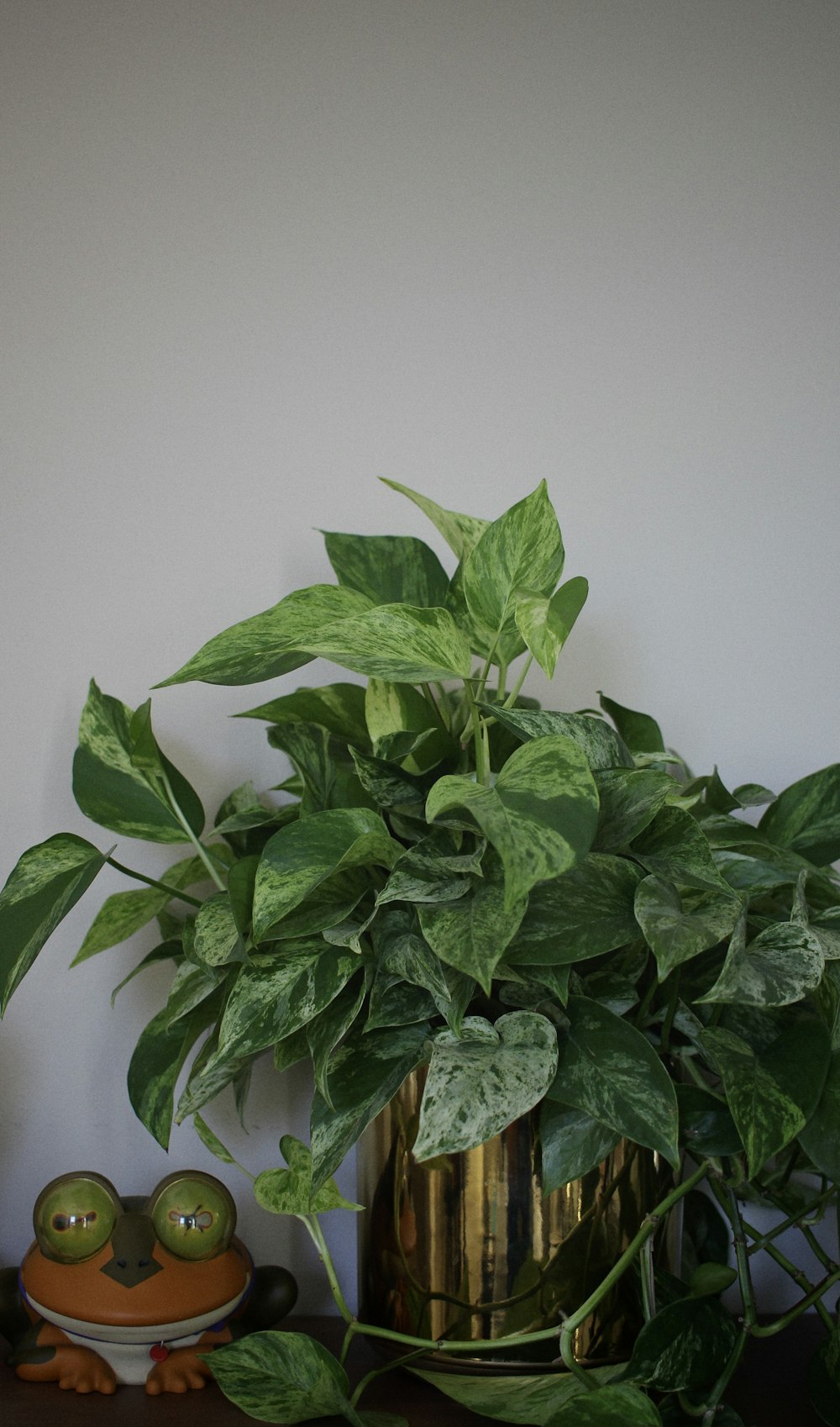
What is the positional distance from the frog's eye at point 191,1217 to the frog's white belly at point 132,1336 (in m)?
0.04

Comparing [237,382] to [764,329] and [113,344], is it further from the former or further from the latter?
[764,329]

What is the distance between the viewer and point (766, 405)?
97cm

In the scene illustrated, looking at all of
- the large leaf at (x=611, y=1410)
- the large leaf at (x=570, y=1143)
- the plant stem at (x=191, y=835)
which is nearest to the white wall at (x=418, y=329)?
the plant stem at (x=191, y=835)

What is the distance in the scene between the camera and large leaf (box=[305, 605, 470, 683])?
0.56 metres

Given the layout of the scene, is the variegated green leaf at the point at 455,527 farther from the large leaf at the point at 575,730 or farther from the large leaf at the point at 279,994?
the large leaf at the point at 279,994

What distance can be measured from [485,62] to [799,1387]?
1.08 metres

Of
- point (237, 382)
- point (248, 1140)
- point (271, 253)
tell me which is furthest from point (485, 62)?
point (248, 1140)

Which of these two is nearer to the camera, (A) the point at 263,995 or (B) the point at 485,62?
(A) the point at 263,995

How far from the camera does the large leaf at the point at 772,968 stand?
0.54 m

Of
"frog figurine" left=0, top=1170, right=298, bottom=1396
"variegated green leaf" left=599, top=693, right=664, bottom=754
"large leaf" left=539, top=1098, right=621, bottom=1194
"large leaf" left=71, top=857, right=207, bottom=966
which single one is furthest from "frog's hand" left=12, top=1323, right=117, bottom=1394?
"variegated green leaf" left=599, top=693, right=664, bottom=754

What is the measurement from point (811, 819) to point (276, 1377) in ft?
1.64

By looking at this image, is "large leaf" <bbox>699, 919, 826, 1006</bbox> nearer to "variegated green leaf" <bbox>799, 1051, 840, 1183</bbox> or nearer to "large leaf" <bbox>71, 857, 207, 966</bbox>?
"variegated green leaf" <bbox>799, 1051, 840, 1183</bbox>

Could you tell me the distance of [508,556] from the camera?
0.67m

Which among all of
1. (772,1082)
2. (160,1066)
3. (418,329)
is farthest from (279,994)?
(418,329)
